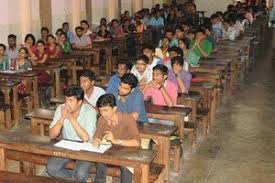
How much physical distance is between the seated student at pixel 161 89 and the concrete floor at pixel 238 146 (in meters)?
0.80

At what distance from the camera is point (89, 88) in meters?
5.51

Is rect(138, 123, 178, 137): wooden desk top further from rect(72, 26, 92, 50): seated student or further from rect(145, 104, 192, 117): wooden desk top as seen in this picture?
rect(72, 26, 92, 50): seated student

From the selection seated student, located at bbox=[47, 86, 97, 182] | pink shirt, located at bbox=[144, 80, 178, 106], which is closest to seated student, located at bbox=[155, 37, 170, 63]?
pink shirt, located at bbox=[144, 80, 178, 106]

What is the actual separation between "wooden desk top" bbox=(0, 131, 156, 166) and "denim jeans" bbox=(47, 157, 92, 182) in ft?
0.85

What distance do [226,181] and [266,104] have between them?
3.75m

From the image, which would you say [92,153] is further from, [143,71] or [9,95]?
[9,95]

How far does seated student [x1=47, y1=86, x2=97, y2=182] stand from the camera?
14.5 feet

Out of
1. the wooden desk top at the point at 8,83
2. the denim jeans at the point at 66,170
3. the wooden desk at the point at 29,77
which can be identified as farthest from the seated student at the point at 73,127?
the wooden desk at the point at 29,77

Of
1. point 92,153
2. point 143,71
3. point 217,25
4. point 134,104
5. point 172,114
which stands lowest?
point 92,153

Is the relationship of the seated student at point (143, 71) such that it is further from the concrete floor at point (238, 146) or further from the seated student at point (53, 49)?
the seated student at point (53, 49)

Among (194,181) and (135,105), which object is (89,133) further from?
(194,181)

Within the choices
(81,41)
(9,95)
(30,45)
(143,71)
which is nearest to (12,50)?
(30,45)

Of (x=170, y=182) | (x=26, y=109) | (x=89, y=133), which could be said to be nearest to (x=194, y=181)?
(x=170, y=182)

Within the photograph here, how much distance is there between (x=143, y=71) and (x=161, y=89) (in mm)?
1007
